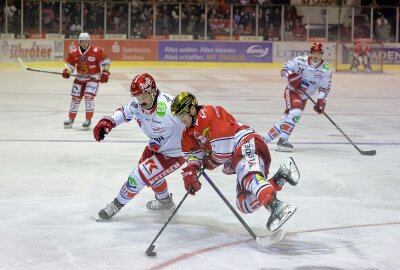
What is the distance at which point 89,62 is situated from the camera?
34.3ft

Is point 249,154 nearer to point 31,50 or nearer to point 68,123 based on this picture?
point 68,123

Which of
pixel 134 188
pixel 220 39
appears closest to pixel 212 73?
pixel 220 39

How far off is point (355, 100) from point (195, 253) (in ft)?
34.3

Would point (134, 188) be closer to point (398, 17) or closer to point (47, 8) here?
point (47, 8)

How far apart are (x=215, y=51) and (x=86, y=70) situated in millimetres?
12578

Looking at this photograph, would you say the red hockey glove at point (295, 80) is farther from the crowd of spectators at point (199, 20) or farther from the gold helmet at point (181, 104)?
the crowd of spectators at point (199, 20)

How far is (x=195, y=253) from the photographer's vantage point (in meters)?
4.56

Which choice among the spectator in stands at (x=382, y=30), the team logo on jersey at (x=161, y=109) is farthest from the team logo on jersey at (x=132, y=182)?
the spectator in stands at (x=382, y=30)

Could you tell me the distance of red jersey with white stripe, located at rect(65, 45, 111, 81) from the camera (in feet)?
34.3

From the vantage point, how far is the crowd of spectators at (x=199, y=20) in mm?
21781

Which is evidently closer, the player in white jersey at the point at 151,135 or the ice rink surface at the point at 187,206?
the ice rink surface at the point at 187,206

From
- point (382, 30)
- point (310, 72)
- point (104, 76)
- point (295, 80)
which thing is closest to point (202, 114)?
point (295, 80)

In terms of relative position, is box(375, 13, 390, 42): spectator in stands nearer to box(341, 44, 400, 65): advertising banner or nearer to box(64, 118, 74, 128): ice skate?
box(341, 44, 400, 65): advertising banner

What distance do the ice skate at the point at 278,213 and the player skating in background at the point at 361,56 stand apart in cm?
1820
